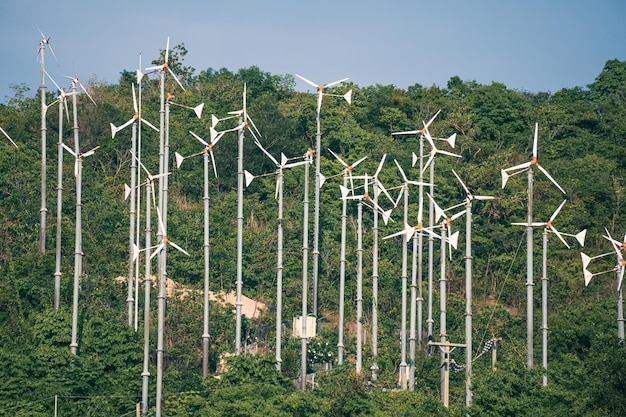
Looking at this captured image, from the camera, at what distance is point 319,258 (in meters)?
73.6

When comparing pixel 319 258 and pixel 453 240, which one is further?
pixel 319 258

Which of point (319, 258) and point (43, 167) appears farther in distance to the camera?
point (319, 258)

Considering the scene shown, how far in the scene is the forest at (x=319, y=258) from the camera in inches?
2050

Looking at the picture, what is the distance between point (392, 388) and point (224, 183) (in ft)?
88.9

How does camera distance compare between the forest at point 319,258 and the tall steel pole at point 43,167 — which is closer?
the forest at point 319,258

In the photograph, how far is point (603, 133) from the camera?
9325 cm

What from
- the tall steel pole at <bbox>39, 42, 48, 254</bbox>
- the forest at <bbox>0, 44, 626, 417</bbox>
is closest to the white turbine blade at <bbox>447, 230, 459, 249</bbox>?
the forest at <bbox>0, 44, 626, 417</bbox>

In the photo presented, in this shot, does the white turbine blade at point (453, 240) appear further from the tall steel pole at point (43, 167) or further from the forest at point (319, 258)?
the tall steel pole at point (43, 167)

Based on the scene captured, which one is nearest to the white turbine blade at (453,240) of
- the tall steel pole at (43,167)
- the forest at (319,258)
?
the forest at (319,258)

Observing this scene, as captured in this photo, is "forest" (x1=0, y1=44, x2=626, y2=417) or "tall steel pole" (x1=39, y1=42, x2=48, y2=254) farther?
"tall steel pole" (x1=39, y1=42, x2=48, y2=254)

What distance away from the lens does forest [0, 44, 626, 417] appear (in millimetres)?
52062

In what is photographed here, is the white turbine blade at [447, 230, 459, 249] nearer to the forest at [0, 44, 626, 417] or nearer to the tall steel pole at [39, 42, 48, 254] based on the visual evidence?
the forest at [0, 44, 626, 417]

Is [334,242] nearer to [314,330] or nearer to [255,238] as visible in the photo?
[255,238]

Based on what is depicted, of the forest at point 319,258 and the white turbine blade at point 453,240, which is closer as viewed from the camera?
the forest at point 319,258
